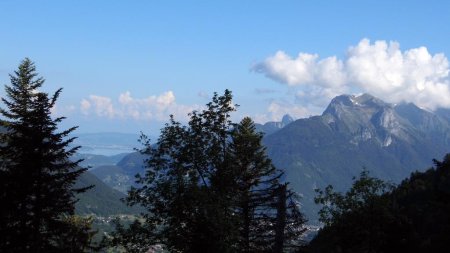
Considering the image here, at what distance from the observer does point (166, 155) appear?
2573 cm

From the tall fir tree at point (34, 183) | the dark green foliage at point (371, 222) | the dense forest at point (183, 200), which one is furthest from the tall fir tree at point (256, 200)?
the tall fir tree at point (34, 183)

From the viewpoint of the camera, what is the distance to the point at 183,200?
22.8 metres

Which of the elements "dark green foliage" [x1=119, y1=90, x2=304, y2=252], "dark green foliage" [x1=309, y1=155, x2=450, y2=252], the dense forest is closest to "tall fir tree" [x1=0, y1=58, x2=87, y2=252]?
the dense forest

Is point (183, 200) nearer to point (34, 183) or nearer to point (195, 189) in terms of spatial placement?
point (195, 189)

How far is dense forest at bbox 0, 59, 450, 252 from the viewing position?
22.9 m

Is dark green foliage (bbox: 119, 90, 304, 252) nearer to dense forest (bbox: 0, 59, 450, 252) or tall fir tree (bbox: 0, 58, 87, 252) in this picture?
dense forest (bbox: 0, 59, 450, 252)

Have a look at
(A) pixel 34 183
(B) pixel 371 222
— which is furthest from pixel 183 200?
(A) pixel 34 183

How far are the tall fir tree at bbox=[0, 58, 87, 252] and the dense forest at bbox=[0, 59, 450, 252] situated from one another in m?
0.06

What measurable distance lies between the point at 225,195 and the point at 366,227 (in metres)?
6.75

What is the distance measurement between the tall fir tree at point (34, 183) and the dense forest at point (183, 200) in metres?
0.06

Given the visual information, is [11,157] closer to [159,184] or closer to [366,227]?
[159,184]

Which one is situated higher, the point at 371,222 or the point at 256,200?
the point at 256,200

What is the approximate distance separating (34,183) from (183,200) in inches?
481

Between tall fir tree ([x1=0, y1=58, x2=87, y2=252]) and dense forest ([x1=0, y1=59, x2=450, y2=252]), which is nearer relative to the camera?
dense forest ([x1=0, y1=59, x2=450, y2=252])
